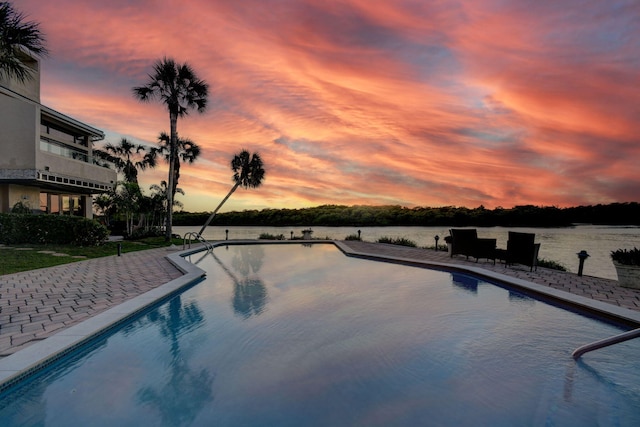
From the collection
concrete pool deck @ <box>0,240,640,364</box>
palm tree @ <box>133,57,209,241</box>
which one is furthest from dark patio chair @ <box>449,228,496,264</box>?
palm tree @ <box>133,57,209,241</box>

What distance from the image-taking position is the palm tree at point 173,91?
20.1 meters

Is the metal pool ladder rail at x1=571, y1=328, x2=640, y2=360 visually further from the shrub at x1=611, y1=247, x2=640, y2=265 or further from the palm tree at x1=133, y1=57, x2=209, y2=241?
the palm tree at x1=133, y1=57, x2=209, y2=241

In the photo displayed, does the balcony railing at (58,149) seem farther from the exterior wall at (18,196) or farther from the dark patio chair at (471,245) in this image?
the dark patio chair at (471,245)

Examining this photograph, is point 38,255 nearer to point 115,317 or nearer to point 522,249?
point 115,317

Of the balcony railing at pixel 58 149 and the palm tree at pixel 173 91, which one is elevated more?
the palm tree at pixel 173 91

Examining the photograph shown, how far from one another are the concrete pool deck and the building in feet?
31.9

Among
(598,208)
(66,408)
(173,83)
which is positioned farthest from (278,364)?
(598,208)

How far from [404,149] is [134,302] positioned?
17735 millimetres

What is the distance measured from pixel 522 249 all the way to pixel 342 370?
8.96m

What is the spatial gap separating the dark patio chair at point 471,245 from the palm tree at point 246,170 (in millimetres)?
18243

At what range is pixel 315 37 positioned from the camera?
44.1ft

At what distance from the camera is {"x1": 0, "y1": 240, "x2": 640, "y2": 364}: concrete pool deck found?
507 centimetres

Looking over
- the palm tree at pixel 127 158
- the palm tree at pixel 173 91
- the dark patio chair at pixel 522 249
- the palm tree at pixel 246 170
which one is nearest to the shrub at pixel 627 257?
the dark patio chair at pixel 522 249

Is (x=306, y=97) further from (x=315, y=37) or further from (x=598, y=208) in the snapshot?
(x=598, y=208)
